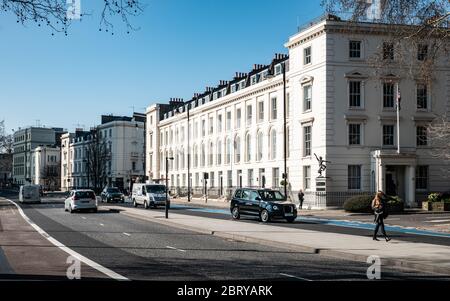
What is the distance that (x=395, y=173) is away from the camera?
46.5 metres

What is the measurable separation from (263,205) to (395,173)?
62.4 feet

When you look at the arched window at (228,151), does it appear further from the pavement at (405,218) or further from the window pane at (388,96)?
the pavement at (405,218)

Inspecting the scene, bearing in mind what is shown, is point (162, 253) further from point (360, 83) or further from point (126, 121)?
point (126, 121)

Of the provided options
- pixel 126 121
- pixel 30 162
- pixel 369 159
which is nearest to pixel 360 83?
pixel 369 159

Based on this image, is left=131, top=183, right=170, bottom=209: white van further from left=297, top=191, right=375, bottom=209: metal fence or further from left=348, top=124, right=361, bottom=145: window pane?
left=348, top=124, right=361, bottom=145: window pane

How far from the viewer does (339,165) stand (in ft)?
151

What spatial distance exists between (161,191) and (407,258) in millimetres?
35024

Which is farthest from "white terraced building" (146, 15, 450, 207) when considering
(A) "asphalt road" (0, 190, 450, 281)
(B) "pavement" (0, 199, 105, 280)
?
(B) "pavement" (0, 199, 105, 280)

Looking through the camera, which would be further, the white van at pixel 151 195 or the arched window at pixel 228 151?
the arched window at pixel 228 151

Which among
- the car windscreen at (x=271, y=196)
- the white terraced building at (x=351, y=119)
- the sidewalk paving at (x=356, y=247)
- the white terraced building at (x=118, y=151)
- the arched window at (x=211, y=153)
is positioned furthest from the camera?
the white terraced building at (x=118, y=151)

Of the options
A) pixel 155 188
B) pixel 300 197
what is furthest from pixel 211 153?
pixel 300 197

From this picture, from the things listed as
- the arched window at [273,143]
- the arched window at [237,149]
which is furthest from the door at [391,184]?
the arched window at [237,149]

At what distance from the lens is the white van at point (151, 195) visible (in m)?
47.1

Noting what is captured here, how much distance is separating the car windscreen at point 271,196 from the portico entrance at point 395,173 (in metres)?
14.8
